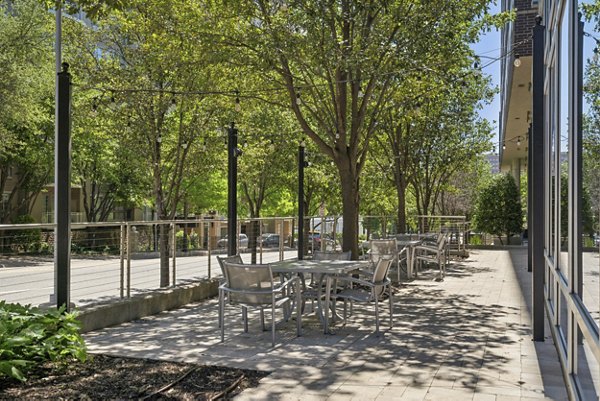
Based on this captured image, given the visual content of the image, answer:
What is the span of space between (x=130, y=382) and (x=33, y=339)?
1114mm

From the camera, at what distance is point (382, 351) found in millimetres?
6918

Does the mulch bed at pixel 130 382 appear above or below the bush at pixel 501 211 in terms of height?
below

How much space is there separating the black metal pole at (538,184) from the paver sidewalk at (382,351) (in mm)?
464

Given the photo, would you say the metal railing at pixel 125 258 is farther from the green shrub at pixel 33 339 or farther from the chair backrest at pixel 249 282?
the chair backrest at pixel 249 282

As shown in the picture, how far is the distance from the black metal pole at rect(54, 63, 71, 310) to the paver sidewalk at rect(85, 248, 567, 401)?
83cm

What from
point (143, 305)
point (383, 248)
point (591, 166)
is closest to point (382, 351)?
point (591, 166)

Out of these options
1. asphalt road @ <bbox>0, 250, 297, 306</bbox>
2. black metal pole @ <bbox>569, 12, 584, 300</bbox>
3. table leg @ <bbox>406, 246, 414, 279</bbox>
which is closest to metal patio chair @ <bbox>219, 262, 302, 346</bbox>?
asphalt road @ <bbox>0, 250, 297, 306</bbox>

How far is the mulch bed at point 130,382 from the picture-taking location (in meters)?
5.14

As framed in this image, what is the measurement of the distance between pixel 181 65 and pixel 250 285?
251 inches

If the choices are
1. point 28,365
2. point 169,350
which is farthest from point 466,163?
point 28,365

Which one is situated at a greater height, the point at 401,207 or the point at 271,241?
the point at 401,207

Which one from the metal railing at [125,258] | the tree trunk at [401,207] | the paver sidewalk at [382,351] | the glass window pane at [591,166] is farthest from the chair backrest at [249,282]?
the tree trunk at [401,207]

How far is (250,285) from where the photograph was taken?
7578 millimetres

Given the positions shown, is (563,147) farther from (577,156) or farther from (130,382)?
(130,382)
